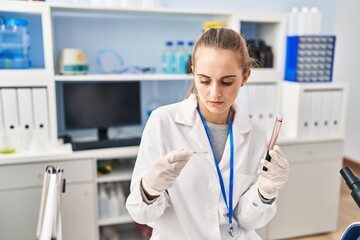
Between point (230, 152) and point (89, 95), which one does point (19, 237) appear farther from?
point (230, 152)

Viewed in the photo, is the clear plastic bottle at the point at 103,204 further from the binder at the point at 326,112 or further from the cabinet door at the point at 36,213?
the binder at the point at 326,112

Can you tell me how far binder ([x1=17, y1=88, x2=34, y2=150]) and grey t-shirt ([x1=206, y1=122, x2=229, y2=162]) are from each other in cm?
128

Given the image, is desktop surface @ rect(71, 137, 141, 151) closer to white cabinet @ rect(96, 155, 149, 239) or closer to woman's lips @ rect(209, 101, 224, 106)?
white cabinet @ rect(96, 155, 149, 239)

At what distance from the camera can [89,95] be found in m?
2.33

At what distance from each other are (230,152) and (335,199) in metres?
1.77

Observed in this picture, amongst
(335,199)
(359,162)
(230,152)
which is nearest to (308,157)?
(335,199)

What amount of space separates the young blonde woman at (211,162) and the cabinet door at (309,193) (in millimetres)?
1239

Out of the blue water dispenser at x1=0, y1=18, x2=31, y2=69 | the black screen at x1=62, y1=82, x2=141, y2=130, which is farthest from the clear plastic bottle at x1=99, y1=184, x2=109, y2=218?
the blue water dispenser at x1=0, y1=18, x2=31, y2=69

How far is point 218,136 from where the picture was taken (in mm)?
1302

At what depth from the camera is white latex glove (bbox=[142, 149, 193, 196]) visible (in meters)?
1.02

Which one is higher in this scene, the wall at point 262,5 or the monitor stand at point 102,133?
the wall at point 262,5

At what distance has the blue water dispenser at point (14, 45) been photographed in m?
2.06

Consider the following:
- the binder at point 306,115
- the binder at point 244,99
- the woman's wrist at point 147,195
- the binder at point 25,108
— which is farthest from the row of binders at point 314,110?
the binder at point 25,108

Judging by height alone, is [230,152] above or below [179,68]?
below
